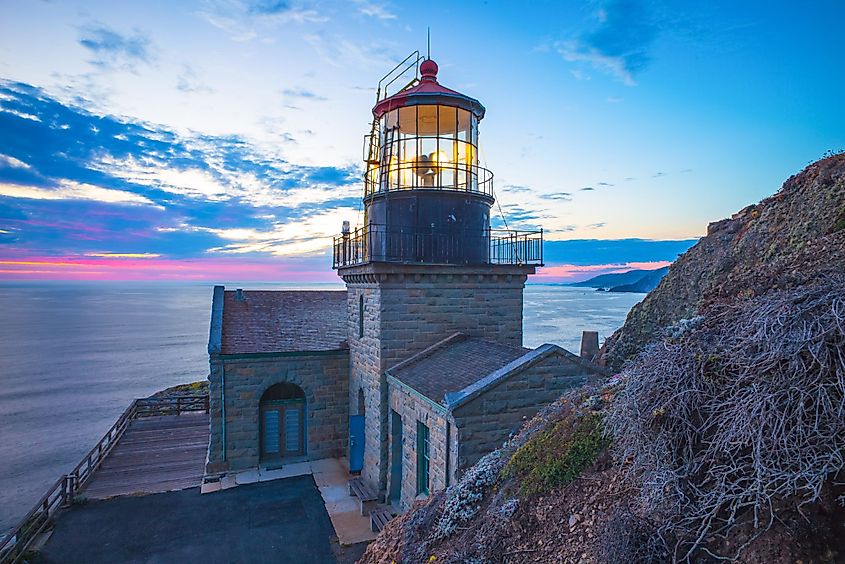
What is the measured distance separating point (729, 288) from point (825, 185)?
14.6 ft

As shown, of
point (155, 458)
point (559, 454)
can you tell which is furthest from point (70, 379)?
point (559, 454)

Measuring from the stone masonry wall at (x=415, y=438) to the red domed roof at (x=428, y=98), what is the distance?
758 centimetres

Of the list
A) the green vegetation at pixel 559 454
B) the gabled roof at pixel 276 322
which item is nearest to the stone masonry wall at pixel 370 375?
the gabled roof at pixel 276 322

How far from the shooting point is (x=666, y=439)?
385cm

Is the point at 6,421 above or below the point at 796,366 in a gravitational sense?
below

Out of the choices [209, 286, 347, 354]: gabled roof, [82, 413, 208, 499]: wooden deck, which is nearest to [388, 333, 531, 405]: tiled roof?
[209, 286, 347, 354]: gabled roof

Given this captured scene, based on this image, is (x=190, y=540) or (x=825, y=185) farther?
(x=190, y=540)

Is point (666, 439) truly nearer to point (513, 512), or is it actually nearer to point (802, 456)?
point (802, 456)

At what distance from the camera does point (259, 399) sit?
49.9 ft

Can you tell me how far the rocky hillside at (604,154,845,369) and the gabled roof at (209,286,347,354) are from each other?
9.27 metres

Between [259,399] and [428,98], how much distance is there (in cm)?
1018

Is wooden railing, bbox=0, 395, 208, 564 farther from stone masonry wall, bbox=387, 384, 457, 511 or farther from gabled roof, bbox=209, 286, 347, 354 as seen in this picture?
stone masonry wall, bbox=387, 384, 457, 511

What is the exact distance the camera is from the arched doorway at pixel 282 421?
15500mm

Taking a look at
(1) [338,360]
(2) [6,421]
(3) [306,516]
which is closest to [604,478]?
(3) [306,516]
